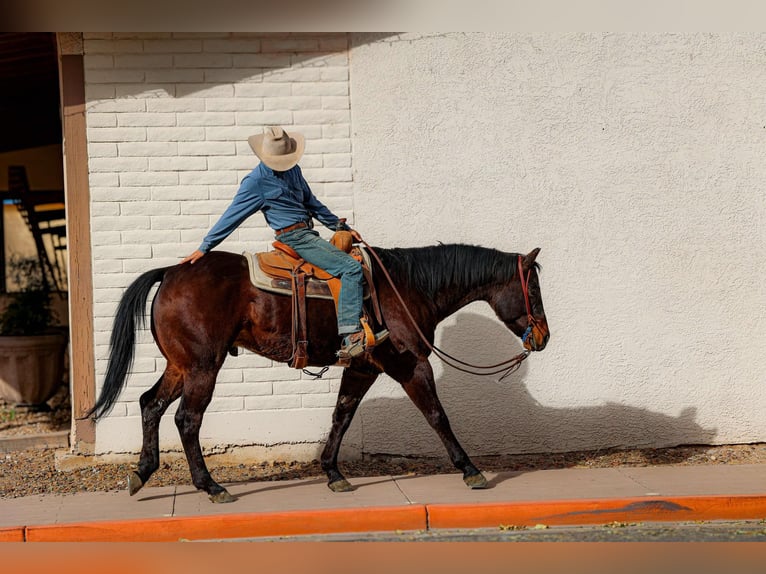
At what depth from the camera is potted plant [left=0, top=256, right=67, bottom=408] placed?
8.73 m

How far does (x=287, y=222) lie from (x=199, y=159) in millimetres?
1686

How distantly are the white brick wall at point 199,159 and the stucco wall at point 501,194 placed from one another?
17 mm

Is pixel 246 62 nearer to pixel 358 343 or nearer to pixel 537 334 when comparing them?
pixel 358 343

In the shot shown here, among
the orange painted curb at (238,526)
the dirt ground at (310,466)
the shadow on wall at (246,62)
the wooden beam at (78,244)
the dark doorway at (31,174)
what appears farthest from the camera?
the dark doorway at (31,174)

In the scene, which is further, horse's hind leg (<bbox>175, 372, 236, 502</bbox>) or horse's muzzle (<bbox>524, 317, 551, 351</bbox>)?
horse's muzzle (<bbox>524, 317, 551, 351</bbox>)

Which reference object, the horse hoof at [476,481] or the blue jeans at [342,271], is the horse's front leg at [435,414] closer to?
the horse hoof at [476,481]

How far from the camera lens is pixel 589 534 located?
16.9 ft

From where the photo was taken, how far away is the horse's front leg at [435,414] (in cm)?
589

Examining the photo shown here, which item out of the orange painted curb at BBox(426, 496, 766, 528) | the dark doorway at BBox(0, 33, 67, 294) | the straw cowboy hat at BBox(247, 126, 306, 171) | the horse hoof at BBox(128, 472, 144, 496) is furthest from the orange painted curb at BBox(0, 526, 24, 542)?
the dark doorway at BBox(0, 33, 67, 294)

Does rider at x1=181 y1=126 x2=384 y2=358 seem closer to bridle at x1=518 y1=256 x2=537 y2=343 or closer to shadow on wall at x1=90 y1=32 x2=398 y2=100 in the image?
bridle at x1=518 y1=256 x2=537 y2=343

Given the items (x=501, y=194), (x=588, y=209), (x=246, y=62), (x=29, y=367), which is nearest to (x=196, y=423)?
(x=246, y=62)

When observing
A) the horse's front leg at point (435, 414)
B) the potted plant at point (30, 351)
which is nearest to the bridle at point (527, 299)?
the horse's front leg at point (435, 414)
